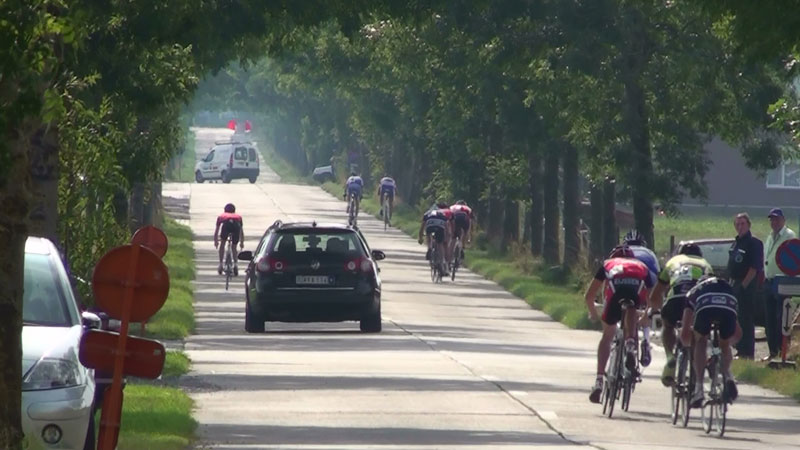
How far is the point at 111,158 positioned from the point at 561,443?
772 cm

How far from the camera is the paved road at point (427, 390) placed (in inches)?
669

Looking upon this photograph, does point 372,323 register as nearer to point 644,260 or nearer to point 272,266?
point 272,266

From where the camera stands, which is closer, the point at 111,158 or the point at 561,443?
the point at 561,443

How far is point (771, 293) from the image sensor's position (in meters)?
25.4

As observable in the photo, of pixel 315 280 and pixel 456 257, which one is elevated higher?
pixel 315 280

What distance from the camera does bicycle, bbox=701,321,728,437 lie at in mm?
17812

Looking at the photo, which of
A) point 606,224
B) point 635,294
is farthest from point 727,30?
point 606,224

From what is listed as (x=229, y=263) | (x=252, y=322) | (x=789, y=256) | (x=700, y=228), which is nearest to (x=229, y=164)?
(x=700, y=228)

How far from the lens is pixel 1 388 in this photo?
10.9 m

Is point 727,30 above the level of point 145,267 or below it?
above

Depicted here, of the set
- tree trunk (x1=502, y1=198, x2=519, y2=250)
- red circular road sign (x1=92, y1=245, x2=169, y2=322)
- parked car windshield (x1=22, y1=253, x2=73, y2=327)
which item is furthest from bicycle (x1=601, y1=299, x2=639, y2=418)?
tree trunk (x1=502, y1=198, x2=519, y2=250)

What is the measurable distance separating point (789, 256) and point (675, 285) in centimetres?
566

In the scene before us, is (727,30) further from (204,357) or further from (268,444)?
(204,357)

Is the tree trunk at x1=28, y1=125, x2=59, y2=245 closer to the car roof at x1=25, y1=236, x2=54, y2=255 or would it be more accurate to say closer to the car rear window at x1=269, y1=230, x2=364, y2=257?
the car roof at x1=25, y1=236, x2=54, y2=255
